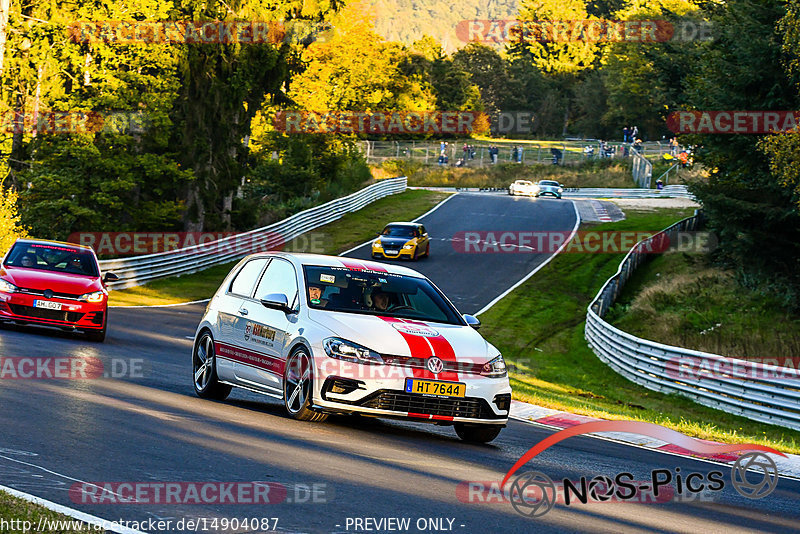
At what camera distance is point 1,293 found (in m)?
17.6

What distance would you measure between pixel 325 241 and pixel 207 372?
35.8m

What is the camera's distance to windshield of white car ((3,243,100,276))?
1866 cm

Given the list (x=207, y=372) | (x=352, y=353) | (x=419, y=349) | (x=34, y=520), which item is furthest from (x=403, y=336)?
(x=34, y=520)

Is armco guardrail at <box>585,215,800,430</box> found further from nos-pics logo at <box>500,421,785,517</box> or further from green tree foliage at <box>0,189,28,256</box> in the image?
green tree foliage at <box>0,189,28,256</box>

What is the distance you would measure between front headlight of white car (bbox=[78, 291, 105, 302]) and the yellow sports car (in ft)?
80.8

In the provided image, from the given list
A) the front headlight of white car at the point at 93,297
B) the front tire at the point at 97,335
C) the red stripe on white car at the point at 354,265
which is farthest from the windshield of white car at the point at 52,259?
the red stripe on white car at the point at 354,265

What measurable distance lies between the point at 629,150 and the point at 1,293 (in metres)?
80.5

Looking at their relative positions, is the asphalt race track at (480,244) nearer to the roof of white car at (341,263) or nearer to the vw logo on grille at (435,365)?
the roof of white car at (341,263)

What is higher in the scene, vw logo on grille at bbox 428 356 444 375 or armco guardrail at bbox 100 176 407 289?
vw logo on grille at bbox 428 356 444 375

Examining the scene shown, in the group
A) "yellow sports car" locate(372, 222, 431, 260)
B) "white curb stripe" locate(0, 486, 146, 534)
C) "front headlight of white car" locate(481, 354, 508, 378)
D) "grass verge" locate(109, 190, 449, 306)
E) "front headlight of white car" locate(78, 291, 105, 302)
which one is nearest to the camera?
"white curb stripe" locate(0, 486, 146, 534)

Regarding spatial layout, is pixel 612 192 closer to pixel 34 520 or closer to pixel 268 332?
pixel 268 332

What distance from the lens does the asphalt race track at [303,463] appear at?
6.84 m

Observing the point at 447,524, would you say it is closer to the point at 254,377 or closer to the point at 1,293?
the point at 254,377

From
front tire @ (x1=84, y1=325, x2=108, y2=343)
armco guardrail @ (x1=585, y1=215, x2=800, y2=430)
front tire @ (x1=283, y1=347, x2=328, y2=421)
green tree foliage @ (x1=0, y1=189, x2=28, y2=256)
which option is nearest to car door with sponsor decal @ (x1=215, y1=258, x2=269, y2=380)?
front tire @ (x1=283, y1=347, x2=328, y2=421)
